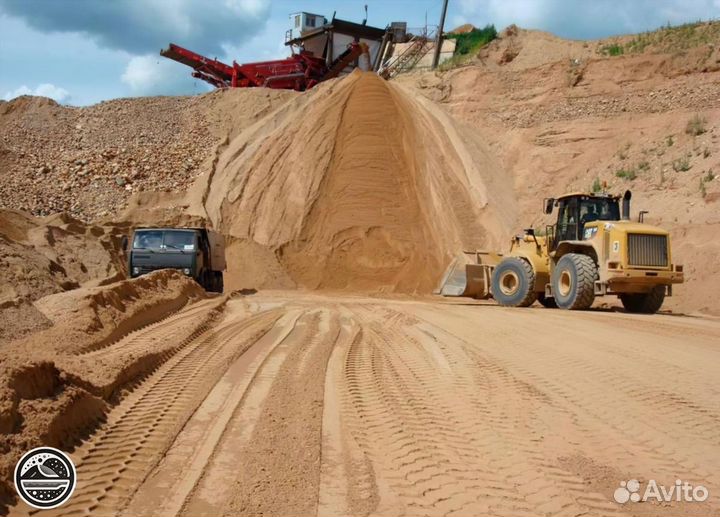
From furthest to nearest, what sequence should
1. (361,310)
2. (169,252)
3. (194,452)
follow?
(169,252) < (361,310) < (194,452)

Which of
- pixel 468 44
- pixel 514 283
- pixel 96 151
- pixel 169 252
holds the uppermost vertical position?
pixel 468 44

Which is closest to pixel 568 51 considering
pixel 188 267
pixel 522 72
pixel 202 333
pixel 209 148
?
pixel 522 72

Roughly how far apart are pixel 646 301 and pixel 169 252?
12281 millimetres

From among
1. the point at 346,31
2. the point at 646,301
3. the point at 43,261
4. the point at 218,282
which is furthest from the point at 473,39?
the point at 43,261

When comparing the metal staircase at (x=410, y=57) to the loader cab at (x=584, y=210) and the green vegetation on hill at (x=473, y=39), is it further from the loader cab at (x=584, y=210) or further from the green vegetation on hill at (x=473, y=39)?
the loader cab at (x=584, y=210)

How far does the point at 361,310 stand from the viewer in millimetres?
16234

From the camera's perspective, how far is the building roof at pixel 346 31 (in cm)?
4328

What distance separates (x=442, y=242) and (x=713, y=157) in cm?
911

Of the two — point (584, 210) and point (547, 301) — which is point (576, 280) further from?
point (547, 301)

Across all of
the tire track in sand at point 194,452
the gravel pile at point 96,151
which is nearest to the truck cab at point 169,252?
the gravel pile at point 96,151

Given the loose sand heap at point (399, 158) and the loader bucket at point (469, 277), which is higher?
the loose sand heap at point (399, 158)

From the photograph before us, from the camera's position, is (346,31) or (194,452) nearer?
(194,452)

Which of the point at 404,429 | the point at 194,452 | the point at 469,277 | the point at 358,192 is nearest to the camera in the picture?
the point at 194,452

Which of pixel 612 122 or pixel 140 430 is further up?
pixel 612 122
